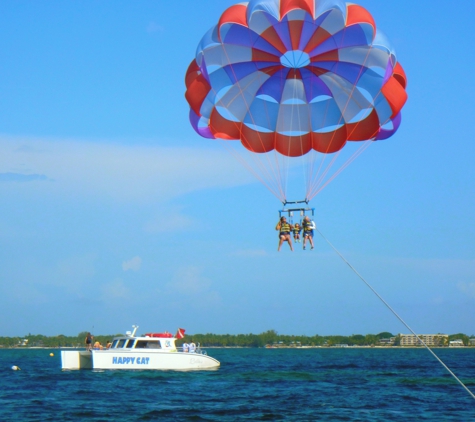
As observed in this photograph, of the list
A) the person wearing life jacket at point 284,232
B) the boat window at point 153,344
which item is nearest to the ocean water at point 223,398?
the boat window at point 153,344

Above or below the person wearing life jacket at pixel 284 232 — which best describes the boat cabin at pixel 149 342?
below

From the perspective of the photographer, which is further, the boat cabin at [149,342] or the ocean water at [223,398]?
the boat cabin at [149,342]

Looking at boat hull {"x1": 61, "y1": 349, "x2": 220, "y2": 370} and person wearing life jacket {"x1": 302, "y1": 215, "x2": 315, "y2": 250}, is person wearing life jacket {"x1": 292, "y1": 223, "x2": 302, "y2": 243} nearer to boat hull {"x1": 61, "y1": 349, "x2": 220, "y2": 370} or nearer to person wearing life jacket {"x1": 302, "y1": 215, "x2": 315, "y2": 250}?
person wearing life jacket {"x1": 302, "y1": 215, "x2": 315, "y2": 250}

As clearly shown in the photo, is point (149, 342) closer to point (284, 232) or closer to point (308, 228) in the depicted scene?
point (284, 232)

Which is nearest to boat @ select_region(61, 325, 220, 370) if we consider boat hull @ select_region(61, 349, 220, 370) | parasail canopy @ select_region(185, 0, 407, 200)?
boat hull @ select_region(61, 349, 220, 370)

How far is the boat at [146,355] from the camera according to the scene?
2969 cm

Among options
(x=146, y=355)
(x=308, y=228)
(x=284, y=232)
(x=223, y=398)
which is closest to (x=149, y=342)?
(x=146, y=355)

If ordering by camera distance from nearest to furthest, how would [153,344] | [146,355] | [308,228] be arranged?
1. [308,228]
2. [146,355]
3. [153,344]

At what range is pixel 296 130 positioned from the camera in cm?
2070

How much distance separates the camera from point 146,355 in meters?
30.0

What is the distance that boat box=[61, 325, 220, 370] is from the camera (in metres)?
29.7

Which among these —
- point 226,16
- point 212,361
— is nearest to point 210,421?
point 226,16

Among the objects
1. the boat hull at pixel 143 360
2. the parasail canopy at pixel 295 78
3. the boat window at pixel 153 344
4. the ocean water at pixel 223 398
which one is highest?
the parasail canopy at pixel 295 78

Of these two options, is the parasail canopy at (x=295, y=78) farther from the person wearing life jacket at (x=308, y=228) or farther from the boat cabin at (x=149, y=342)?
the boat cabin at (x=149, y=342)
